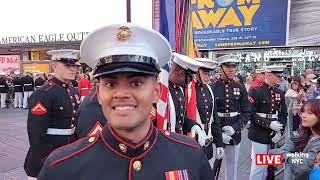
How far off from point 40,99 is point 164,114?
1437 millimetres

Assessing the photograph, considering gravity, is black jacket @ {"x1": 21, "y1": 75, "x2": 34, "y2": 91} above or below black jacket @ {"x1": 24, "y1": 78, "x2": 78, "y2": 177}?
below

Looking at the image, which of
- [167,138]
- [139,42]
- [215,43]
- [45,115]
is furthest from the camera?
[215,43]

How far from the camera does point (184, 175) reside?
1.47m

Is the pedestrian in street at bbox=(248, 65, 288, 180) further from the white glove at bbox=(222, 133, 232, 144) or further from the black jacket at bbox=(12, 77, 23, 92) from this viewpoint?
the black jacket at bbox=(12, 77, 23, 92)

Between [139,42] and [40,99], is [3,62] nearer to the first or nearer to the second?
[40,99]

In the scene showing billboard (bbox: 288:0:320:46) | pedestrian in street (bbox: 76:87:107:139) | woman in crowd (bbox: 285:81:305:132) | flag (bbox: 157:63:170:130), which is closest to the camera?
pedestrian in street (bbox: 76:87:107:139)

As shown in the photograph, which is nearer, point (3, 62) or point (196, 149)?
point (196, 149)

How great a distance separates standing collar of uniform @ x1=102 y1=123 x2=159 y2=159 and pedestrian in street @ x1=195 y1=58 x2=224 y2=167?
2.59 meters

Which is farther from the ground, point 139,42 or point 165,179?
point 139,42

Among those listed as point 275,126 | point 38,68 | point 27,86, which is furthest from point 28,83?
point 275,126

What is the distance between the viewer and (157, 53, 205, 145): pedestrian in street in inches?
134

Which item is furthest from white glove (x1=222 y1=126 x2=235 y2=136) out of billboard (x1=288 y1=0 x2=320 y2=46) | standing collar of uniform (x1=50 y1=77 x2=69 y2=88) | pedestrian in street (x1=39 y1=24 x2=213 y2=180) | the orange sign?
the orange sign

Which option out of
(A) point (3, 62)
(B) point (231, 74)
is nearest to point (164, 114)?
(B) point (231, 74)

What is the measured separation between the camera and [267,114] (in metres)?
5.17
